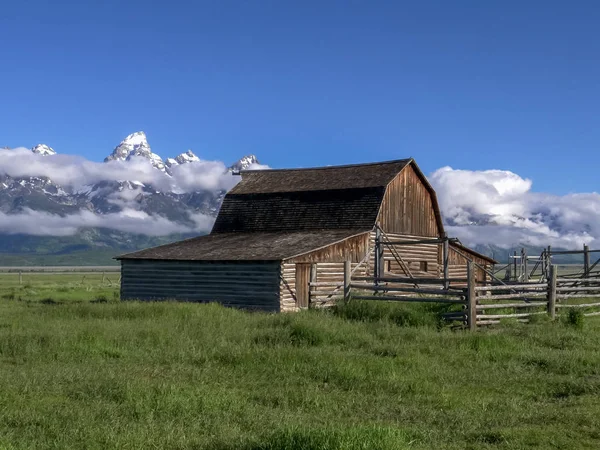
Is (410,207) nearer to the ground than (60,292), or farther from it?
farther from it

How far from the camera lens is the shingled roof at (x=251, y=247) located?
29297 mm

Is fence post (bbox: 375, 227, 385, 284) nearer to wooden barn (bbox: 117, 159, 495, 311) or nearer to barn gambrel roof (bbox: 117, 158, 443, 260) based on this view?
wooden barn (bbox: 117, 159, 495, 311)

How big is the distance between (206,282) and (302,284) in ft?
13.4

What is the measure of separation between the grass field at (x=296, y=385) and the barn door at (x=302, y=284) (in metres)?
8.45

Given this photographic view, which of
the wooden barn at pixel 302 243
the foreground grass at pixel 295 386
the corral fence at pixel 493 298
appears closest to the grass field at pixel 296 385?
the foreground grass at pixel 295 386

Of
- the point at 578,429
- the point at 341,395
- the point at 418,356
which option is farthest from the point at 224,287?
the point at 578,429

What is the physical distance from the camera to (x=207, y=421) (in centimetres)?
1005

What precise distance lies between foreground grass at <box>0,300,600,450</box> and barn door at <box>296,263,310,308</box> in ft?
28.2

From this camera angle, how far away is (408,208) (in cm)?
3703

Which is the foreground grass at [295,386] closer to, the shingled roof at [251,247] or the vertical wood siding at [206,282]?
the vertical wood siding at [206,282]

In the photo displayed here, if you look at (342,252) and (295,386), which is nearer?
(295,386)

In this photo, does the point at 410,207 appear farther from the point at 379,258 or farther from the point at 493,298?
the point at 493,298

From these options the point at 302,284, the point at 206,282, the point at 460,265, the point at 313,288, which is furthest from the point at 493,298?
the point at 460,265

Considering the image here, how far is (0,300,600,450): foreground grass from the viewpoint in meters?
9.18
